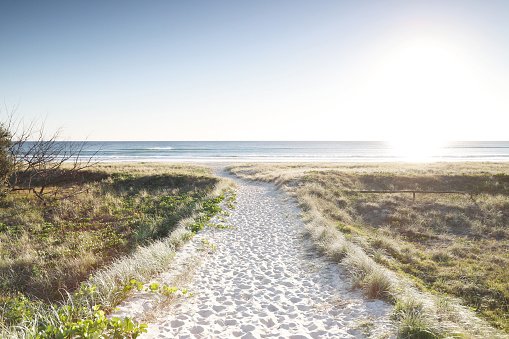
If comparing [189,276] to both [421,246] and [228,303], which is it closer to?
[228,303]

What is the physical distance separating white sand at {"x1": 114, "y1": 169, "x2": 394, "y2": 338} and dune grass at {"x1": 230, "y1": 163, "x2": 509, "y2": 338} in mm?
590

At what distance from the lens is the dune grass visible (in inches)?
183

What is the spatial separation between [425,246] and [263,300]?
28.5 feet

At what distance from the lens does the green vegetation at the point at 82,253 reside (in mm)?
4044

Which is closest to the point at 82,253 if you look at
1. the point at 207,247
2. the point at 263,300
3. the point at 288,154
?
the point at 207,247

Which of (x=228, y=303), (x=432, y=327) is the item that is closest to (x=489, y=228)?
(x=432, y=327)

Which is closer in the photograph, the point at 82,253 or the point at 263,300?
the point at 263,300

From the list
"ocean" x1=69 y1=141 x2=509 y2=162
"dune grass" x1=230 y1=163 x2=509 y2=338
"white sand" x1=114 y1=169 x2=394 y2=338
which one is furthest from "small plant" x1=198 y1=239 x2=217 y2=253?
"ocean" x1=69 y1=141 x2=509 y2=162

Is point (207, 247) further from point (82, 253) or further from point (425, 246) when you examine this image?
point (425, 246)

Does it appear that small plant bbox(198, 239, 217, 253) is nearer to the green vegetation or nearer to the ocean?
the green vegetation

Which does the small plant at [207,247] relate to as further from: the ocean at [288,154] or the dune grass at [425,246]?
the ocean at [288,154]

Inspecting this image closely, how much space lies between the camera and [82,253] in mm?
8414

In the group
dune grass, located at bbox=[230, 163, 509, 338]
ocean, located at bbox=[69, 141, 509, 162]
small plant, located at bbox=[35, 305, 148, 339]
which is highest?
ocean, located at bbox=[69, 141, 509, 162]

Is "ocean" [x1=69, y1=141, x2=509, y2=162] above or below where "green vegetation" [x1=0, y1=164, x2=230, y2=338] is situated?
above
